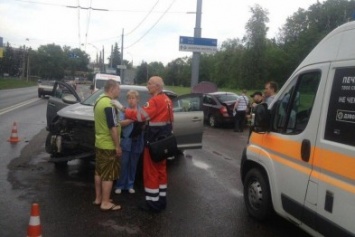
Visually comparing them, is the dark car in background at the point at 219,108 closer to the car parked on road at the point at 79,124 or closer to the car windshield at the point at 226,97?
the car windshield at the point at 226,97

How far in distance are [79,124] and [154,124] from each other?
2.21 meters

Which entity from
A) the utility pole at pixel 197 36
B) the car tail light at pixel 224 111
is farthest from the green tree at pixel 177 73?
the car tail light at pixel 224 111

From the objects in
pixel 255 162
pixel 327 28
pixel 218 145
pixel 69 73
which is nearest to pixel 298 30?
pixel 327 28

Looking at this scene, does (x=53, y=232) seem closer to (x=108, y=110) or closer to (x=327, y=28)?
(x=108, y=110)

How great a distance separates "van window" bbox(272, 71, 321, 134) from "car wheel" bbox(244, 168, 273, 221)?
724 millimetres

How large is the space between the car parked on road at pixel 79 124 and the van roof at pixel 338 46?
162 inches

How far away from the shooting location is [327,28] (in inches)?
3287

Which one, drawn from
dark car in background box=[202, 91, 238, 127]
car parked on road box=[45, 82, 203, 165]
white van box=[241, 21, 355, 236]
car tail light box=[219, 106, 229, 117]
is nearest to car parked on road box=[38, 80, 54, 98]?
dark car in background box=[202, 91, 238, 127]

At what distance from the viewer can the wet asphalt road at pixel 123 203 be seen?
5230mm

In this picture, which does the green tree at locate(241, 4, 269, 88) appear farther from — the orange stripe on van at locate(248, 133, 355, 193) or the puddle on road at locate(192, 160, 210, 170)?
the orange stripe on van at locate(248, 133, 355, 193)

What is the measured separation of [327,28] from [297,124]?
85.1 metres

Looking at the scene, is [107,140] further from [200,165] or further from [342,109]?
[200,165]

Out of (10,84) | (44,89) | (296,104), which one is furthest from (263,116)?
(10,84)

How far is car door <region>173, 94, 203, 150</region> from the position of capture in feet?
29.8
